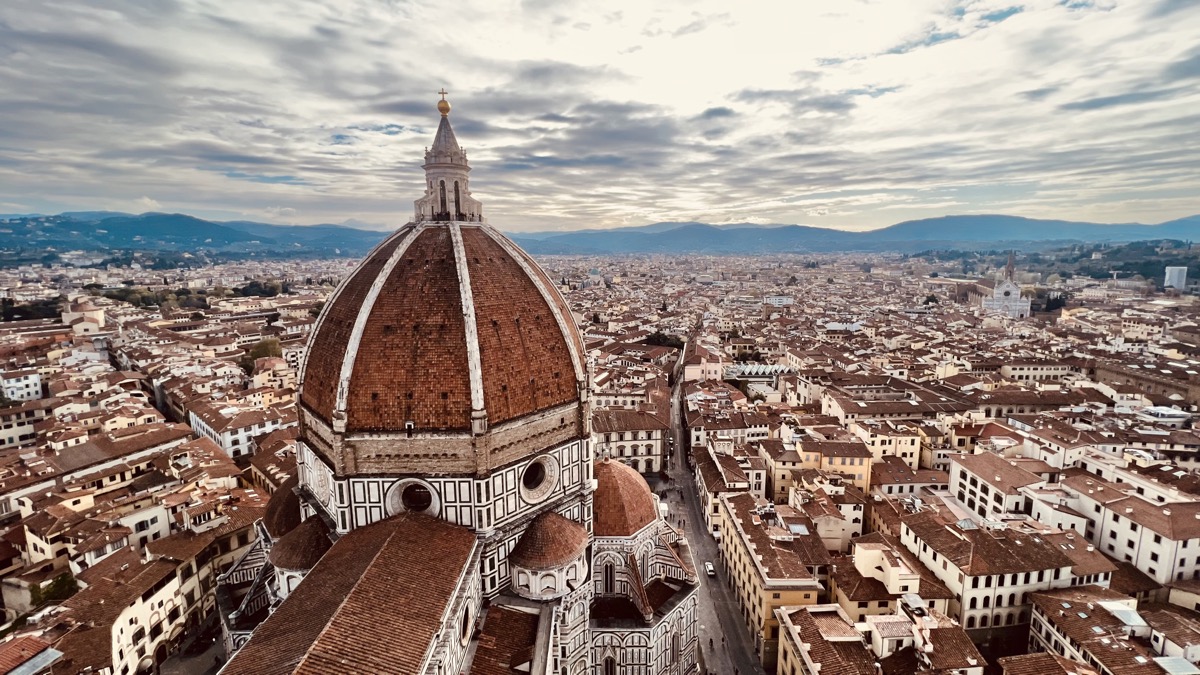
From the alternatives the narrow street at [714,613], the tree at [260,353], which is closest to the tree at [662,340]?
the narrow street at [714,613]

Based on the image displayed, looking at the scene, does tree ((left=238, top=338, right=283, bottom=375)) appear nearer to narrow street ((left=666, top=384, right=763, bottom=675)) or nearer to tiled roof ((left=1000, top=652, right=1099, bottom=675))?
narrow street ((left=666, top=384, right=763, bottom=675))

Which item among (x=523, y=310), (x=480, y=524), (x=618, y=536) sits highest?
(x=523, y=310)

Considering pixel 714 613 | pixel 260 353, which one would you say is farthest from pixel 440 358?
pixel 260 353

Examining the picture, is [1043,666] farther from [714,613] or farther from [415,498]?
[415,498]

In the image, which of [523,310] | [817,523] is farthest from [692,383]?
[523,310]

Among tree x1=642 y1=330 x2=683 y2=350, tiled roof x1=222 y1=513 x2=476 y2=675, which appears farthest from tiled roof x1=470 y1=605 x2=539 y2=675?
tree x1=642 y1=330 x2=683 y2=350

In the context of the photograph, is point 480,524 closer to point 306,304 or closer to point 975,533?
point 975,533
